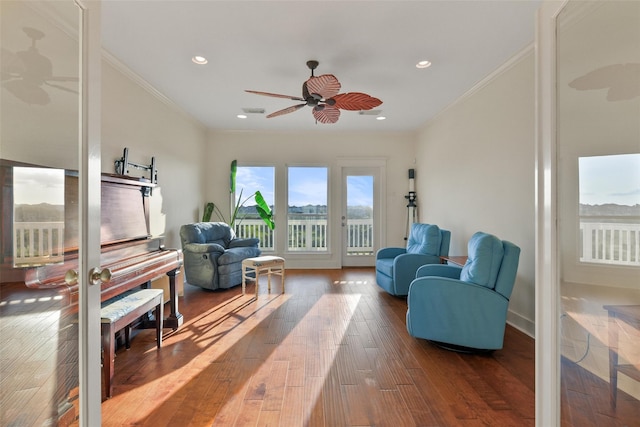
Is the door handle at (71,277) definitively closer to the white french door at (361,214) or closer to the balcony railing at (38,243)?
the balcony railing at (38,243)

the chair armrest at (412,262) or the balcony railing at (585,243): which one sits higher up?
the balcony railing at (585,243)

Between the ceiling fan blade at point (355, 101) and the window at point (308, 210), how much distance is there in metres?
2.89

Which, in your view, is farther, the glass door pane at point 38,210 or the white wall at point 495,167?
the white wall at point 495,167

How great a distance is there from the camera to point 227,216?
579 cm

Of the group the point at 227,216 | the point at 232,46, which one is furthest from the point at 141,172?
the point at 227,216

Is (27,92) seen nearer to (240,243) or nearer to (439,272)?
(439,272)

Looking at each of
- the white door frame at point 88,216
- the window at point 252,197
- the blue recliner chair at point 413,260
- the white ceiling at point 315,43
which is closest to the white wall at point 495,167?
the white ceiling at point 315,43

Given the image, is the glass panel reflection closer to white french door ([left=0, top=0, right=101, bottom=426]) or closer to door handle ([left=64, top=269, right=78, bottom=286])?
white french door ([left=0, top=0, right=101, bottom=426])

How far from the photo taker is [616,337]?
1089 mm

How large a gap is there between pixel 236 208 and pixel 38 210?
439 cm

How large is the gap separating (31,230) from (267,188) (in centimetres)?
481

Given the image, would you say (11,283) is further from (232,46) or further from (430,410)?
(232,46)

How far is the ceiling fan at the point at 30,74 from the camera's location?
94 cm

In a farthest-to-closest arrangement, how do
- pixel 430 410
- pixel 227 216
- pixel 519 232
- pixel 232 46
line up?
pixel 227 216
pixel 519 232
pixel 232 46
pixel 430 410
